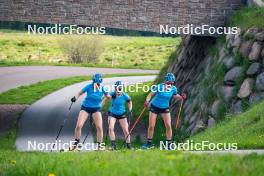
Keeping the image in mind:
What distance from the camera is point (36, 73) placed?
54.7 m

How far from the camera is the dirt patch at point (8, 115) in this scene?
32.6m

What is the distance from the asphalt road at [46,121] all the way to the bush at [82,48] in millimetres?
19055

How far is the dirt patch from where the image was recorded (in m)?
32.6

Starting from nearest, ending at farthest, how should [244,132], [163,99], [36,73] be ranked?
[244,132]
[163,99]
[36,73]

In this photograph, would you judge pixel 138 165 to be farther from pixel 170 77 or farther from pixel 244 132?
pixel 170 77

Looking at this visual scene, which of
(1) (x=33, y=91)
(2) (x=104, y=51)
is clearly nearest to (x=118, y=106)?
(1) (x=33, y=91)

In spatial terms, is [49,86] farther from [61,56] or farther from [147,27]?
[61,56]

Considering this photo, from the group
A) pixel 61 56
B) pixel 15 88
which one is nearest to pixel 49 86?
pixel 15 88

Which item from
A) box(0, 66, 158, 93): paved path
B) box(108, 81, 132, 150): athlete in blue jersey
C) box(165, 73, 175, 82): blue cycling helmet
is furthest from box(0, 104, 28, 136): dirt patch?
box(165, 73, 175, 82): blue cycling helmet

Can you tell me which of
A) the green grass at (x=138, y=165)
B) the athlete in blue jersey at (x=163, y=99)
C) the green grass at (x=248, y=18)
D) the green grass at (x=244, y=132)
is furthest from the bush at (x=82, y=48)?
the green grass at (x=138, y=165)

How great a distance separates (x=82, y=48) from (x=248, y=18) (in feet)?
119

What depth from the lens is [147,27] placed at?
31.2 metres

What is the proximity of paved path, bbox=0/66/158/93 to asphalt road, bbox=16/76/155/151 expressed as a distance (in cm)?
576

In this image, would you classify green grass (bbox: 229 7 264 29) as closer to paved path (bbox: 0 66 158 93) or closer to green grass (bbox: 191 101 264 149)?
green grass (bbox: 191 101 264 149)
